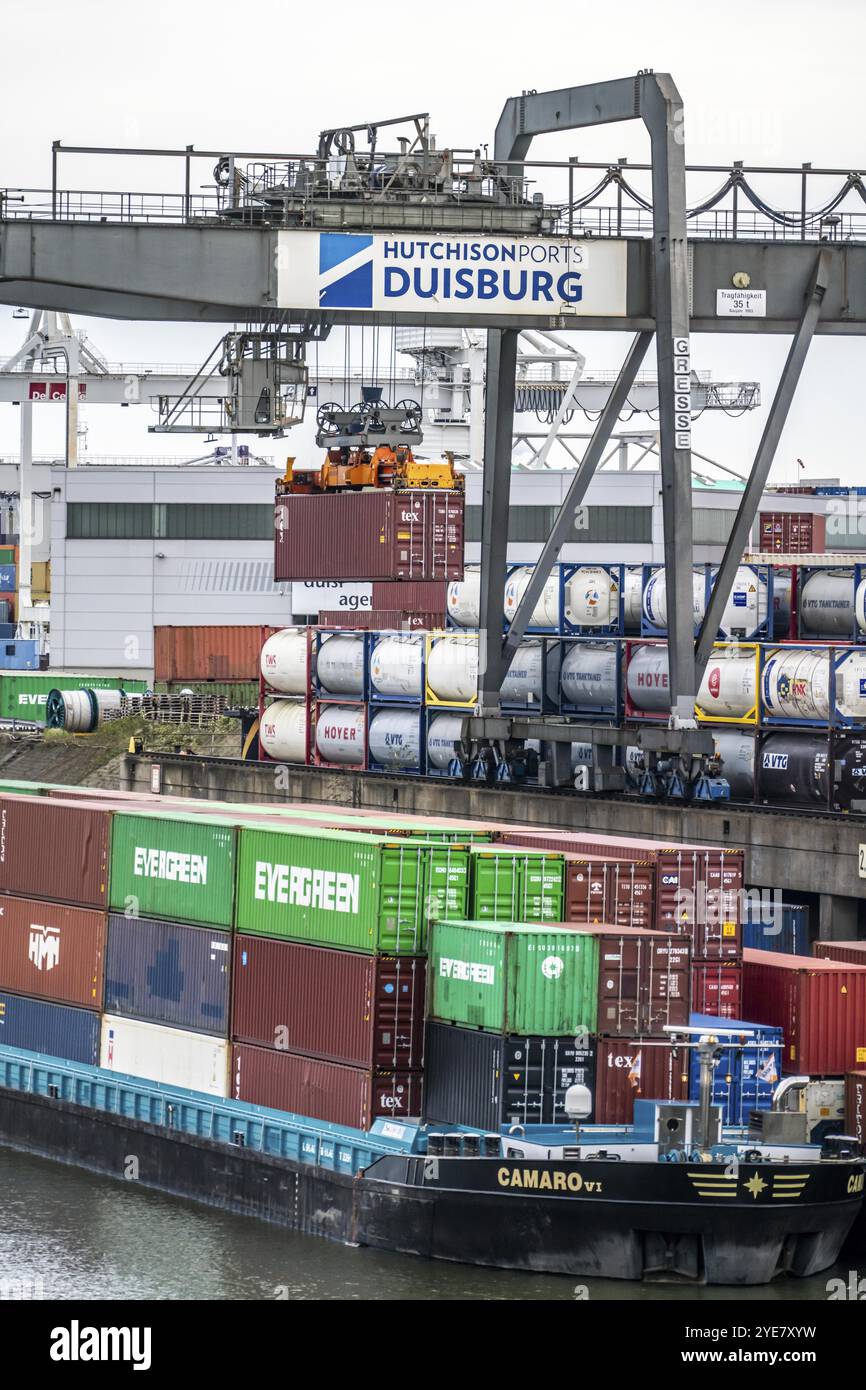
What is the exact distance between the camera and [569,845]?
3884 cm

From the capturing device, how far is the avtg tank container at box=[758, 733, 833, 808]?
155ft

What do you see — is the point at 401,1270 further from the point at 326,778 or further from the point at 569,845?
the point at 326,778

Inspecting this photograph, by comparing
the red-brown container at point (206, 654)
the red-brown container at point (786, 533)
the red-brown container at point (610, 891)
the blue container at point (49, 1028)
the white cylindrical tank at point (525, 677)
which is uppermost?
the red-brown container at point (786, 533)

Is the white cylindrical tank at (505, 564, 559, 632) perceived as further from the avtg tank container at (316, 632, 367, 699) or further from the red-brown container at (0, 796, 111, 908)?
the red-brown container at (0, 796, 111, 908)

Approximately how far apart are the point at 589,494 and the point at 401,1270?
75326mm

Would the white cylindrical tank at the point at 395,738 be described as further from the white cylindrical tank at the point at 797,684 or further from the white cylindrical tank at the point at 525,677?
the white cylindrical tank at the point at 797,684

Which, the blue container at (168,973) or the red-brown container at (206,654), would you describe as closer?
the blue container at (168,973)

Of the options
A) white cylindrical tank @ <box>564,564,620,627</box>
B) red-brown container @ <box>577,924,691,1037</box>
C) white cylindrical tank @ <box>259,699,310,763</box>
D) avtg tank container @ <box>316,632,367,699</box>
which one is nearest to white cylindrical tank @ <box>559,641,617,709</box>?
white cylindrical tank @ <box>564,564,620,627</box>

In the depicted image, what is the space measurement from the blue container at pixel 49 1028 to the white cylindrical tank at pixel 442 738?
1892 centimetres

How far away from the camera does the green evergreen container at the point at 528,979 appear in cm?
3131

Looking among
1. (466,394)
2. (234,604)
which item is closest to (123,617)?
(234,604)

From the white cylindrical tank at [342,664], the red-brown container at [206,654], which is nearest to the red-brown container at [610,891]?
the white cylindrical tank at [342,664]

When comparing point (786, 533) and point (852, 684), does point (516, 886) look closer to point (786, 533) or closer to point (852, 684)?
point (852, 684)

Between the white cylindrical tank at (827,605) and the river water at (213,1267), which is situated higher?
the white cylindrical tank at (827,605)
